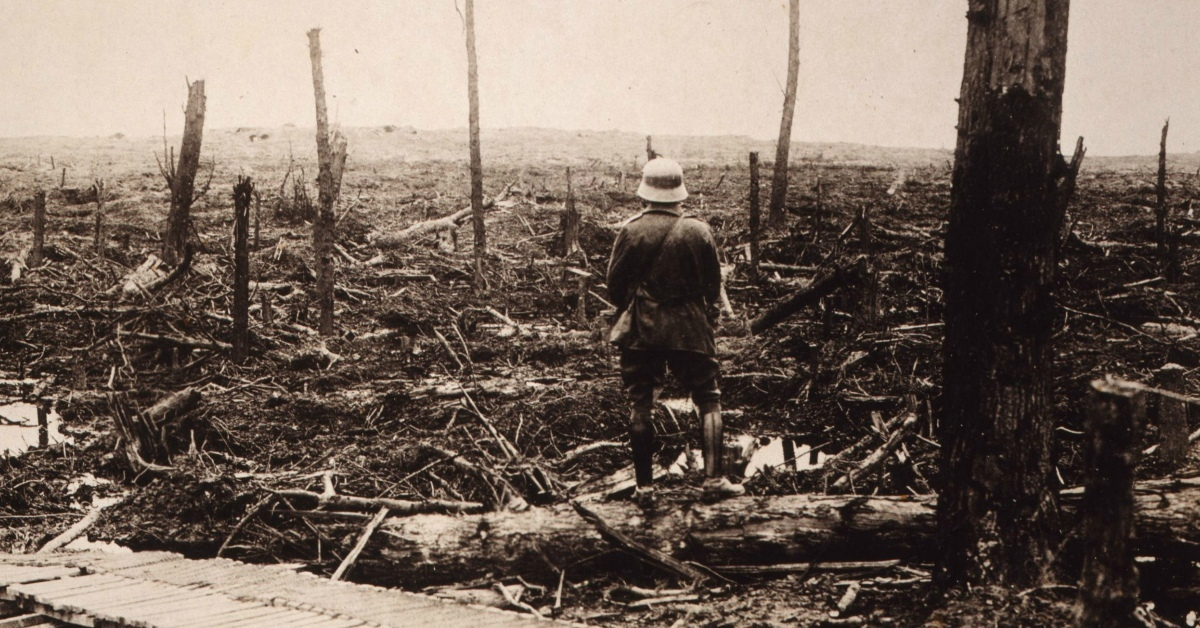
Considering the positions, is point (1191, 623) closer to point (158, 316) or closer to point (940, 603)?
point (940, 603)

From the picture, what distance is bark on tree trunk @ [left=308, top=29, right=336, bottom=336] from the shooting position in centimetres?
1433

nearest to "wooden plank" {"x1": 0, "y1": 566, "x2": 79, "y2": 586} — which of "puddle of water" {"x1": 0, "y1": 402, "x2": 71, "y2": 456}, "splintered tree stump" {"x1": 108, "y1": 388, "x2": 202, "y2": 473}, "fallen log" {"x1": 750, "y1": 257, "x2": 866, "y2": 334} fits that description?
"splintered tree stump" {"x1": 108, "y1": 388, "x2": 202, "y2": 473}

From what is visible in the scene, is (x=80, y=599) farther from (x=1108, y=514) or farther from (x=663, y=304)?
(x=1108, y=514)

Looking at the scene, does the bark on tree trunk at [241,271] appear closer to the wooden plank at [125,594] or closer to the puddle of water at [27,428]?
the puddle of water at [27,428]

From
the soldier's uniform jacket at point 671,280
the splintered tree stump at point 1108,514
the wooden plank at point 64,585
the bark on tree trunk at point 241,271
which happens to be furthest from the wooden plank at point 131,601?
the bark on tree trunk at point 241,271

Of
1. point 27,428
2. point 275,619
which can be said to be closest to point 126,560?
point 275,619

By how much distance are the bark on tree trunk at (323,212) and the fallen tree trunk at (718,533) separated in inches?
338

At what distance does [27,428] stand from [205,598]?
6722 mm

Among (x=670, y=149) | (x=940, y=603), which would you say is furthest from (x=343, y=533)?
(x=670, y=149)

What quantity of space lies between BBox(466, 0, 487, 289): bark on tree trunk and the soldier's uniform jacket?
38.1 ft

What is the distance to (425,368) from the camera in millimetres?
12266

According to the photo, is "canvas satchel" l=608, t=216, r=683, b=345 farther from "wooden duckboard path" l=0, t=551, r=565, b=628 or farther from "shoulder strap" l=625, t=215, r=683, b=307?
"wooden duckboard path" l=0, t=551, r=565, b=628

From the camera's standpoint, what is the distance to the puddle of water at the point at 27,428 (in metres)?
9.95

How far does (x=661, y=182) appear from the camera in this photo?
242 inches
